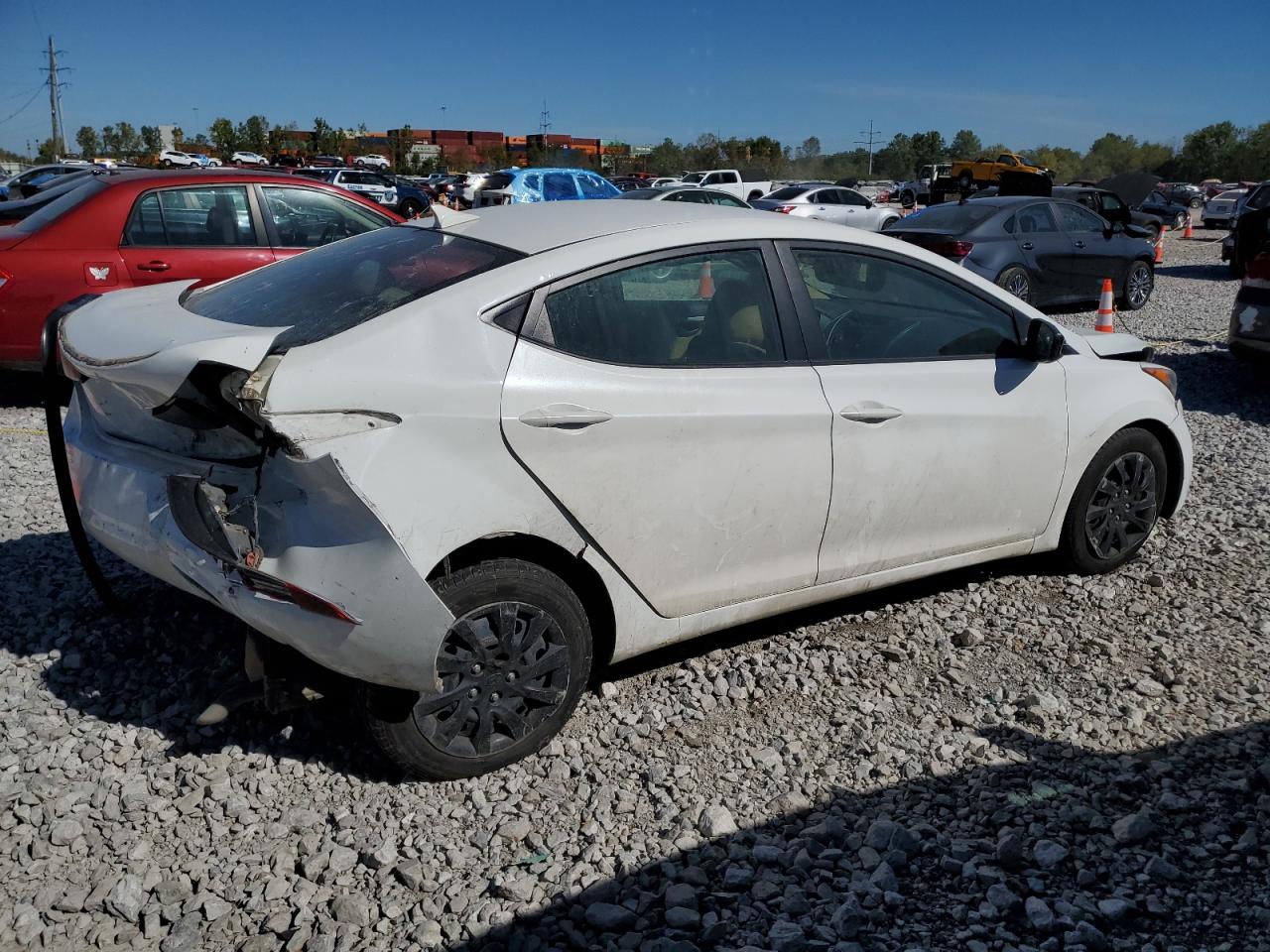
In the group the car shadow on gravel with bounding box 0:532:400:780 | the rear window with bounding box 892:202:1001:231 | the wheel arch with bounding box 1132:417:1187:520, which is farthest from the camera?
the rear window with bounding box 892:202:1001:231

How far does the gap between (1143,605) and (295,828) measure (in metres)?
3.53

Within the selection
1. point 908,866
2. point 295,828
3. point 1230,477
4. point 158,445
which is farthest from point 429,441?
point 1230,477

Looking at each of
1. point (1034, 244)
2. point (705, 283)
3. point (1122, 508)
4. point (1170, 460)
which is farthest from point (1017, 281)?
point (705, 283)

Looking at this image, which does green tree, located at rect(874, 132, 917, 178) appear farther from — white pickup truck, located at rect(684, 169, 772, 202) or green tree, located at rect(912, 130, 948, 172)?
white pickup truck, located at rect(684, 169, 772, 202)

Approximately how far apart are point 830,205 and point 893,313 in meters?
24.3

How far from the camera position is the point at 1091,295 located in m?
13.9

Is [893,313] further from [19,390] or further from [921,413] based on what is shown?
[19,390]

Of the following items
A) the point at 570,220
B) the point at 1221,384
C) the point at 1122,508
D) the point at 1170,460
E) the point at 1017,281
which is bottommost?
the point at 1221,384

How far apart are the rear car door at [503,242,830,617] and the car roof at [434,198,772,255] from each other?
17 cm

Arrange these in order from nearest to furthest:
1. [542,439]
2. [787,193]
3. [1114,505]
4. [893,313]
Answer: [542,439]
[893,313]
[1114,505]
[787,193]

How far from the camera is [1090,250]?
13.8m

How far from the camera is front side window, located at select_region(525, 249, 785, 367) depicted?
11.0 ft

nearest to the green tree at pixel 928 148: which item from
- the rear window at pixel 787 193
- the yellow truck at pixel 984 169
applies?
the yellow truck at pixel 984 169

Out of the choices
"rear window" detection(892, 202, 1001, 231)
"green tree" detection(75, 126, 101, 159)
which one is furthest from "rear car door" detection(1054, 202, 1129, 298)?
"green tree" detection(75, 126, 101, 159)
